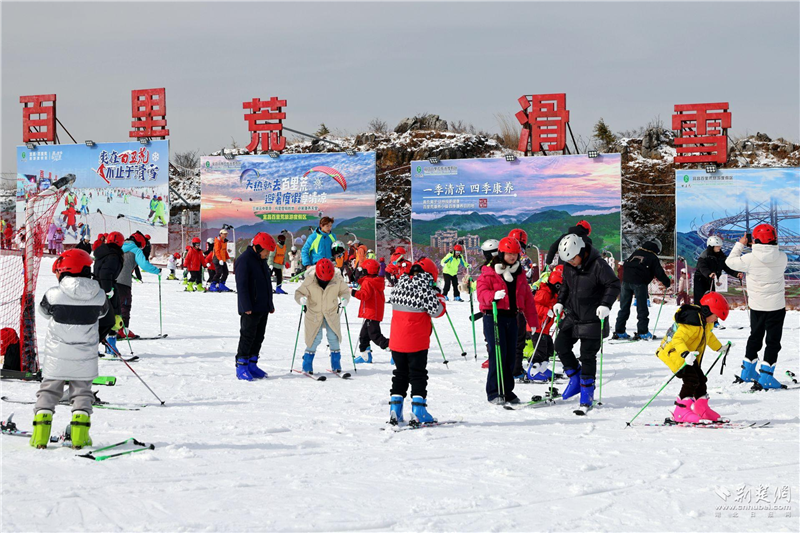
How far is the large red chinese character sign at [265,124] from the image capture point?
27172 millimetres

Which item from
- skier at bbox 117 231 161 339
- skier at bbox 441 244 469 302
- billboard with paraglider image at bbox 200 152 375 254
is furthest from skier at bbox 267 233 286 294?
skier at bbox 117 231 161 339

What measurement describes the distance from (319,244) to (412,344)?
24.5 feet

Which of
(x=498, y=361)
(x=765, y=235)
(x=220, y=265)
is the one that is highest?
(x=765, y=235)

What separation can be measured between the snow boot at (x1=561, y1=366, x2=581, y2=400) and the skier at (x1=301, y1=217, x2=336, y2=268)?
6.78 meters

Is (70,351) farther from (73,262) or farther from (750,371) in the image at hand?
(750,371)

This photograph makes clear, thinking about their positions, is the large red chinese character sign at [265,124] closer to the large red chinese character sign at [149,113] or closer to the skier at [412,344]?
the large red chinese character sign at [149,113]

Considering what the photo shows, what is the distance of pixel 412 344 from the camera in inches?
272

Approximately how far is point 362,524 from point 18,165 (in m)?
28.9

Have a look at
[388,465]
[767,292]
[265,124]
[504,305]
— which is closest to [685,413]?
[504,305]

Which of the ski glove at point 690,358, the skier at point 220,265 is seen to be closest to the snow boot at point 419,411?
the ski glove at point 690,358

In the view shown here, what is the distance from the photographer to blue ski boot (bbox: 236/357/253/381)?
933 centimetres

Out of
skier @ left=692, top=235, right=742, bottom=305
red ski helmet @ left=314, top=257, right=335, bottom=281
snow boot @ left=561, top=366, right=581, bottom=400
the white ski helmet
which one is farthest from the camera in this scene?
skier @ left=692, top=235, right=742, bottom=305

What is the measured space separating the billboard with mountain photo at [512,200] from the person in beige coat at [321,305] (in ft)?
45.8

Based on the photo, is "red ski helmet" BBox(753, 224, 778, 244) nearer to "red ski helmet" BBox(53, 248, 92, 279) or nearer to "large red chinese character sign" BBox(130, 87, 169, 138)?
"red ski helmet" BBox(53, 248, 92, 279)
